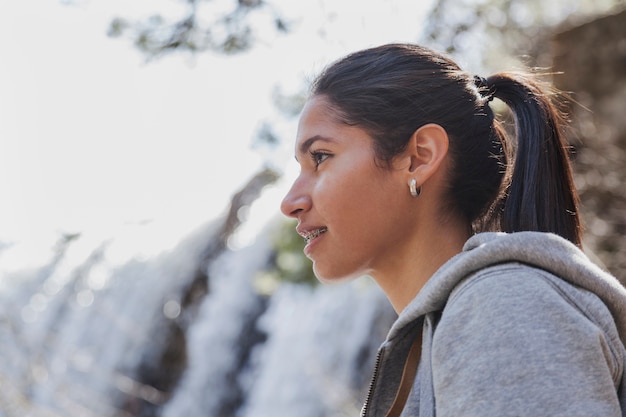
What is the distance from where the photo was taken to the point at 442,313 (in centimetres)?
103

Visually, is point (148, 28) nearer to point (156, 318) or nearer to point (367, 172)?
point (367, 172)

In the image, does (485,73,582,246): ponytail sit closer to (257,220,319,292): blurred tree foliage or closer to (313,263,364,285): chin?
(313,263,364,285): chin

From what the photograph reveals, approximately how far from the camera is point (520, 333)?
89cm

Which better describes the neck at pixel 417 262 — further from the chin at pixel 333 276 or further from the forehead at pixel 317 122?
the forehead at pixel 317 122

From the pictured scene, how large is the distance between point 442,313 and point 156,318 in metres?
7.26

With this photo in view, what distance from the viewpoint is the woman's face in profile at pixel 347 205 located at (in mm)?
1271

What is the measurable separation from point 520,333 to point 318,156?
52 centimetres

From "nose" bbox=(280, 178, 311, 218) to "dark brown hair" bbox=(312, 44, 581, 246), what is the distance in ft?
0.39

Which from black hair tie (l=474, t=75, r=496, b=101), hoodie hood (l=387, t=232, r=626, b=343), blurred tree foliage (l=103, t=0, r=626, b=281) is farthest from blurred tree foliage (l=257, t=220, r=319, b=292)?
hoodie hood (l=387, t=232, r=626, b=343)

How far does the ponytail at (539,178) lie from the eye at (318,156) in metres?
0.26

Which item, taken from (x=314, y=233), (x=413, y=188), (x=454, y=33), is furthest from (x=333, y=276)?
(x=454, y=33)

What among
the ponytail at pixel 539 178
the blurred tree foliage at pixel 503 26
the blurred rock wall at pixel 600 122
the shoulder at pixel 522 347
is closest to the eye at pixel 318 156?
the ponytail at pixel 539 178

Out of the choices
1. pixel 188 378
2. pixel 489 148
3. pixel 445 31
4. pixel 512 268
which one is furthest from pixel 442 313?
pixel 188 378

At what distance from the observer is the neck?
1.28m
